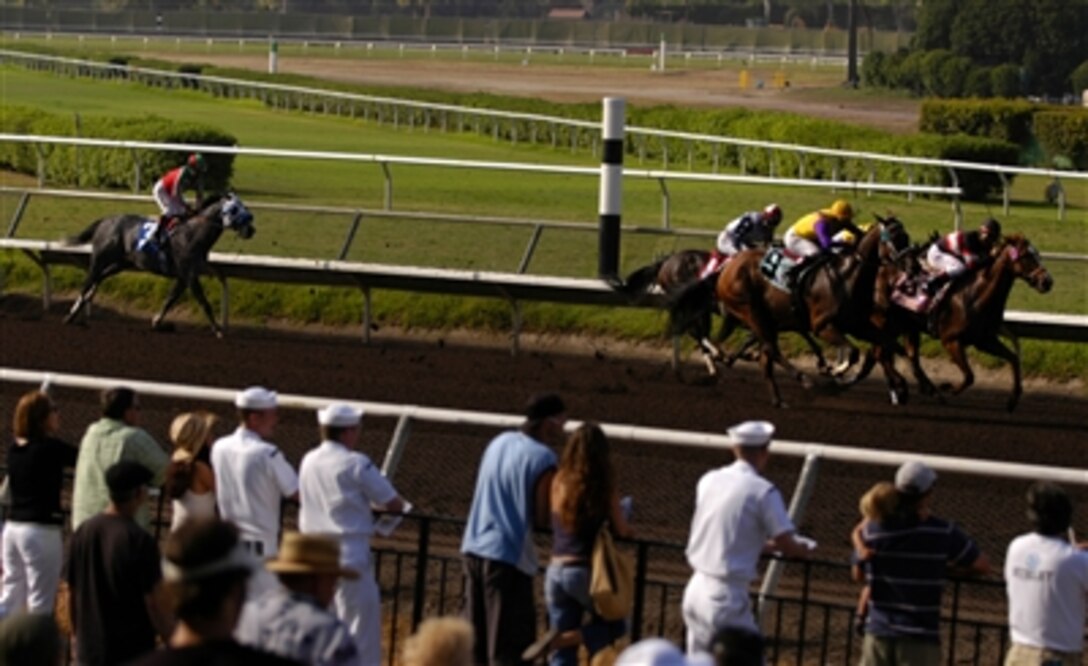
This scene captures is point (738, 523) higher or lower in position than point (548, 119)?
higher

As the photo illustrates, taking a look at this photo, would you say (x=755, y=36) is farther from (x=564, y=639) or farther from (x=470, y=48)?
(x=564, y=639)

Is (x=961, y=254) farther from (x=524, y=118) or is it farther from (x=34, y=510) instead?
(x=524, y=118)

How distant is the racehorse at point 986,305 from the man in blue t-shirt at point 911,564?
20.9ft

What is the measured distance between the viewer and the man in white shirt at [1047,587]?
5.60 metres

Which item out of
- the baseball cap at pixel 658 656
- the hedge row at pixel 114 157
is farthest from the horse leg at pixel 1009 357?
the hedge row at pixel 114 157

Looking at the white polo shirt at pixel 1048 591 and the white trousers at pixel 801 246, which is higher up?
the white polo shirt at pixel 1048 591

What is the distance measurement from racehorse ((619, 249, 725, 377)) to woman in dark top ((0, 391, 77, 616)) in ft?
22.7

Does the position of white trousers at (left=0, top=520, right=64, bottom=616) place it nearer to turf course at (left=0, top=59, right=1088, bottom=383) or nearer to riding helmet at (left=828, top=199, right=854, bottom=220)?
riding helmet at (left=828, top=199, right=854, bottom=220)

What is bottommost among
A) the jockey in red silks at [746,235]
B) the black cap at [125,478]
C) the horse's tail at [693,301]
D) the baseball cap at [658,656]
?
the horse's tail at [693,301]

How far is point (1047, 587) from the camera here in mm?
5625

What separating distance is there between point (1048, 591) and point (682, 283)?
783 cm

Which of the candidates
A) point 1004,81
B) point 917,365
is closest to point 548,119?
point 917,365

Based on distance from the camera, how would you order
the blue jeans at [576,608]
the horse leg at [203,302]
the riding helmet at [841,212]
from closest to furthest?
the blue jeans at [576,608] → the riding helmet at [841,212] → the horse leg at [203,302]

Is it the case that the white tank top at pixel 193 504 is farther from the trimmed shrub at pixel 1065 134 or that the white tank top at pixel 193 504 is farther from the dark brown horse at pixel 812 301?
the trimmed shrub at pixel 1065 134
